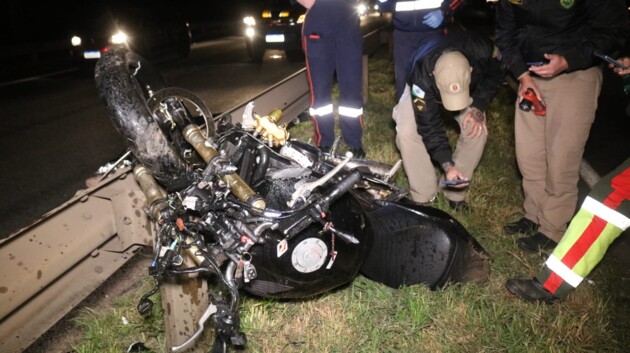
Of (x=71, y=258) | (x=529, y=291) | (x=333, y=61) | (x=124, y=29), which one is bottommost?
(x=529, y=291)

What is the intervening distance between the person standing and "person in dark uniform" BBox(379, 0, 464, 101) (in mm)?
793

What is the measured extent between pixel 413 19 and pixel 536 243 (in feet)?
7.55

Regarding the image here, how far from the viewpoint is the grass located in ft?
8.00

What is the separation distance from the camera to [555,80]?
304 centimetres

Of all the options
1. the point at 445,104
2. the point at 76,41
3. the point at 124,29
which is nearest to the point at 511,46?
the point at 445,104

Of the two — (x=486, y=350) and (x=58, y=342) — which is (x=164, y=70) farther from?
(x=486, y=350)

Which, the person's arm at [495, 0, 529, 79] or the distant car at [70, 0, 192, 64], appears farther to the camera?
the distant car at [70, 0, 192, 64]

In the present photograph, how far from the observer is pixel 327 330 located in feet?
8.30

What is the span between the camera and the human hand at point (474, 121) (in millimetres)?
3445

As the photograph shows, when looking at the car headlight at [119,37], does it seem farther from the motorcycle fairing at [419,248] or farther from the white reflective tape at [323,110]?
the motorcycle fairing at [419,248]

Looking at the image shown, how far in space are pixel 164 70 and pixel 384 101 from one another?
709 centimetres

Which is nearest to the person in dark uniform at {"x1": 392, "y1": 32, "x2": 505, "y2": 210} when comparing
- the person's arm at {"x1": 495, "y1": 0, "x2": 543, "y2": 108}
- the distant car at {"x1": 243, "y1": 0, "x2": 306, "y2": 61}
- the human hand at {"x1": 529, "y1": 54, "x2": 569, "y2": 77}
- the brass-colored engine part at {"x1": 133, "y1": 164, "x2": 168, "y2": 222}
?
the person's arm at {"x1": 495, "y1": 0, "x2": 543, "y2": 108}

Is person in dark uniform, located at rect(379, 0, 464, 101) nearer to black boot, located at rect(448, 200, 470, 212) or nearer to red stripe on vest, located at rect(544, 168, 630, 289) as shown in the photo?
black boot, located at rect(448, 200, 470, 212)

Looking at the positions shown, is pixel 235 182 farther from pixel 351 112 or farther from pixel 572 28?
pixel 351 112
